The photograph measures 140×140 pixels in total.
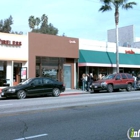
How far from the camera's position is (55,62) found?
25562 mm

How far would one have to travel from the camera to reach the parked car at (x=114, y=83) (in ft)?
73.4

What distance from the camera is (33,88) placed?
1788 centimetres

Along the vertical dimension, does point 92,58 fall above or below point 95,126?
above

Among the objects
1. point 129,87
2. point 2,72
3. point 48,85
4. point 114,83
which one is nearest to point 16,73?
point 2,72

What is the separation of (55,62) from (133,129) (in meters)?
18.7

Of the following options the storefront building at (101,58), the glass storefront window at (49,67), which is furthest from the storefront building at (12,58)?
the storefront building at (101,58)

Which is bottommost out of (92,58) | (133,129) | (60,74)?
(133,129)

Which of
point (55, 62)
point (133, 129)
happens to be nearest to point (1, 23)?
point (55, 62)

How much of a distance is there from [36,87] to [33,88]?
25cm

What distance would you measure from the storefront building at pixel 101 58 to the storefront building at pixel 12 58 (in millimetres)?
6507

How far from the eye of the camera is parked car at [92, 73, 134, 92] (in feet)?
73.4

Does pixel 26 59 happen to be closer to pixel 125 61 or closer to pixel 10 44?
pixel 10 44

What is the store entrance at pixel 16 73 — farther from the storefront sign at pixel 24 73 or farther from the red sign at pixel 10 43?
the red sign at pixel 10 43

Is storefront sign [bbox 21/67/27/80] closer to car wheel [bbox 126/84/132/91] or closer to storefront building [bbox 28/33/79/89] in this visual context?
storefront building [bbox 28/33/79/89]
